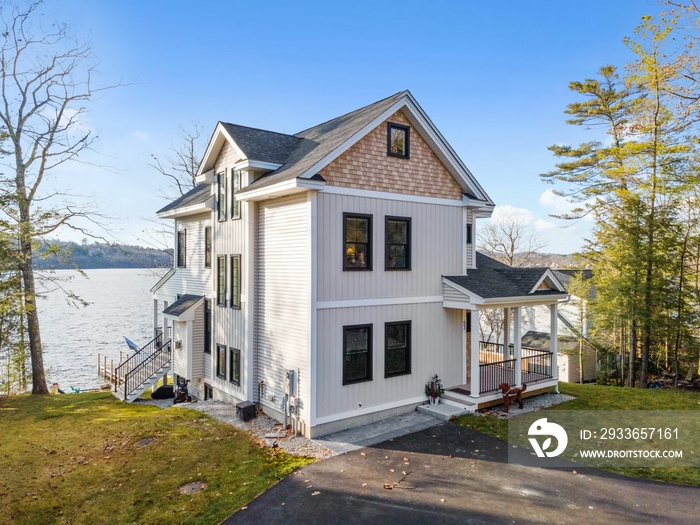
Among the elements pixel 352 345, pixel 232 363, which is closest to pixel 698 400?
pixel 352 345

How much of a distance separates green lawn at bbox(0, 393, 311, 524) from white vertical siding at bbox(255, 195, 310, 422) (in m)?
1.84

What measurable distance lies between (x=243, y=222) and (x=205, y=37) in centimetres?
896

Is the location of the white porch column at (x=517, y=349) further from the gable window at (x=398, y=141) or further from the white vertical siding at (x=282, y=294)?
the white vertical siding at (x=282, y=294)

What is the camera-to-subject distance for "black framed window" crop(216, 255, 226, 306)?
546 inches

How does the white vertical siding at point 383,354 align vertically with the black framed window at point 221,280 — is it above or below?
below

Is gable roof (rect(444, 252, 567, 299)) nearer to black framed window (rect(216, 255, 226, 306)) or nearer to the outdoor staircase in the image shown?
black framed window (rect(216, 255, 226, 306))

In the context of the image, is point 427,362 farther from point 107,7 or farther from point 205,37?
point 107,7

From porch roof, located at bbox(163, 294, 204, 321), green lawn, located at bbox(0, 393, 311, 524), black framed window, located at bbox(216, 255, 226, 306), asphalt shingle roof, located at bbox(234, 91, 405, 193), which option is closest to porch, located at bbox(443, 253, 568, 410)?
asphalt shingle roof, located at bbox(234, 91, 405, 193)

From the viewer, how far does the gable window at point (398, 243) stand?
11.6 meters

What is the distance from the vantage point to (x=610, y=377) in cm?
2406

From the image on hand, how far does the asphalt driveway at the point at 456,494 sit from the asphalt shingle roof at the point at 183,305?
8712 millimetres

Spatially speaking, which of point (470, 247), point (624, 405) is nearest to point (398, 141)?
point (470, 247)

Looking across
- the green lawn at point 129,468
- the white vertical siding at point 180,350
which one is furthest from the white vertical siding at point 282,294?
the white vertical siding at point 180,350

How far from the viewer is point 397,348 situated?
1173cm
